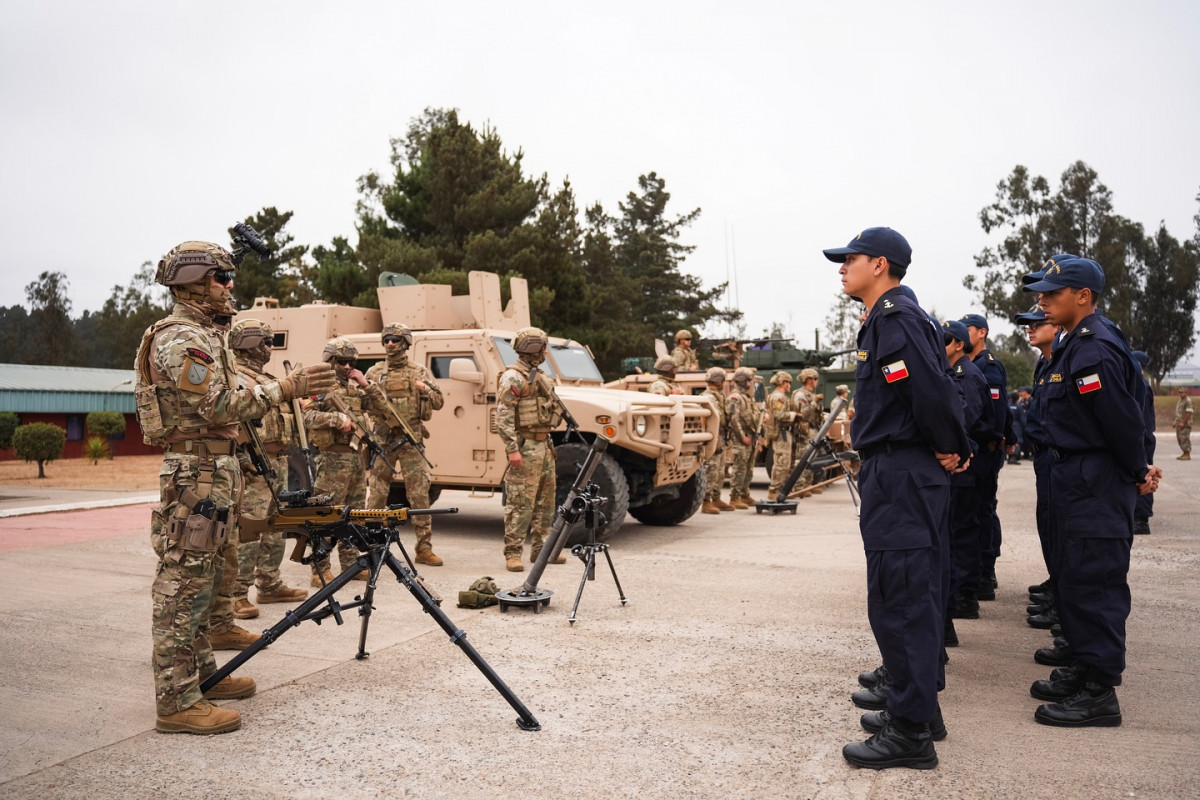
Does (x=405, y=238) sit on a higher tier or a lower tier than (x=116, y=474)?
higher

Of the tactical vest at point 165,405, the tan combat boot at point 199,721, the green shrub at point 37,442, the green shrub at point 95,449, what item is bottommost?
the tan combat boot at point 199,721

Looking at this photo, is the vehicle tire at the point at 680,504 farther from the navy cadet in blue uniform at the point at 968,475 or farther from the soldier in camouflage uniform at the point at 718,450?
the navy cadet in blue uniform at the point at 968,475

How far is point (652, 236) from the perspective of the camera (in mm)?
42906

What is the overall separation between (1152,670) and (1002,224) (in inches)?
1960

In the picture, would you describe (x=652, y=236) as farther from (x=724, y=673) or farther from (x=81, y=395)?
(x=724, y=673)

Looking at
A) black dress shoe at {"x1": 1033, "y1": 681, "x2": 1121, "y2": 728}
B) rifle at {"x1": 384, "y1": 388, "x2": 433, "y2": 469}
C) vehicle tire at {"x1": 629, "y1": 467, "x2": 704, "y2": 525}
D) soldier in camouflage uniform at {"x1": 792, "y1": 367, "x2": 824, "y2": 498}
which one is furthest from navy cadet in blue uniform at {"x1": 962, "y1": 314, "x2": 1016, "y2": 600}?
soldier in camouflage uniform at {"x1": 792, "y1": 367, "x2": 824, "y2": 498}

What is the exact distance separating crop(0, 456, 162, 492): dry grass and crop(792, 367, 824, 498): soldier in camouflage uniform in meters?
9.73

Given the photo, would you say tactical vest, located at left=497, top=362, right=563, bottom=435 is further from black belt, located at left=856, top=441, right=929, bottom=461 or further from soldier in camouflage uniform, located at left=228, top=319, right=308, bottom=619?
black belt, located at left=856, top=441, right=929, bottom=461

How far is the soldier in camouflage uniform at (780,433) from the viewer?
12555mm

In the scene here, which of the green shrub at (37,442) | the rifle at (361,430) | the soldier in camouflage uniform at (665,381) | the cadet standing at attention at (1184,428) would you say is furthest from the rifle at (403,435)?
the cadet standing at attention at (1184,428)

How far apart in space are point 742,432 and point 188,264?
898 cm

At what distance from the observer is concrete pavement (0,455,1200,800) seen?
11.2 feet

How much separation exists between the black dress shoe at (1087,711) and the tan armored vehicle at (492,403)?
4199mm

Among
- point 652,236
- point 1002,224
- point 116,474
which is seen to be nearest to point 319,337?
point 116,474
